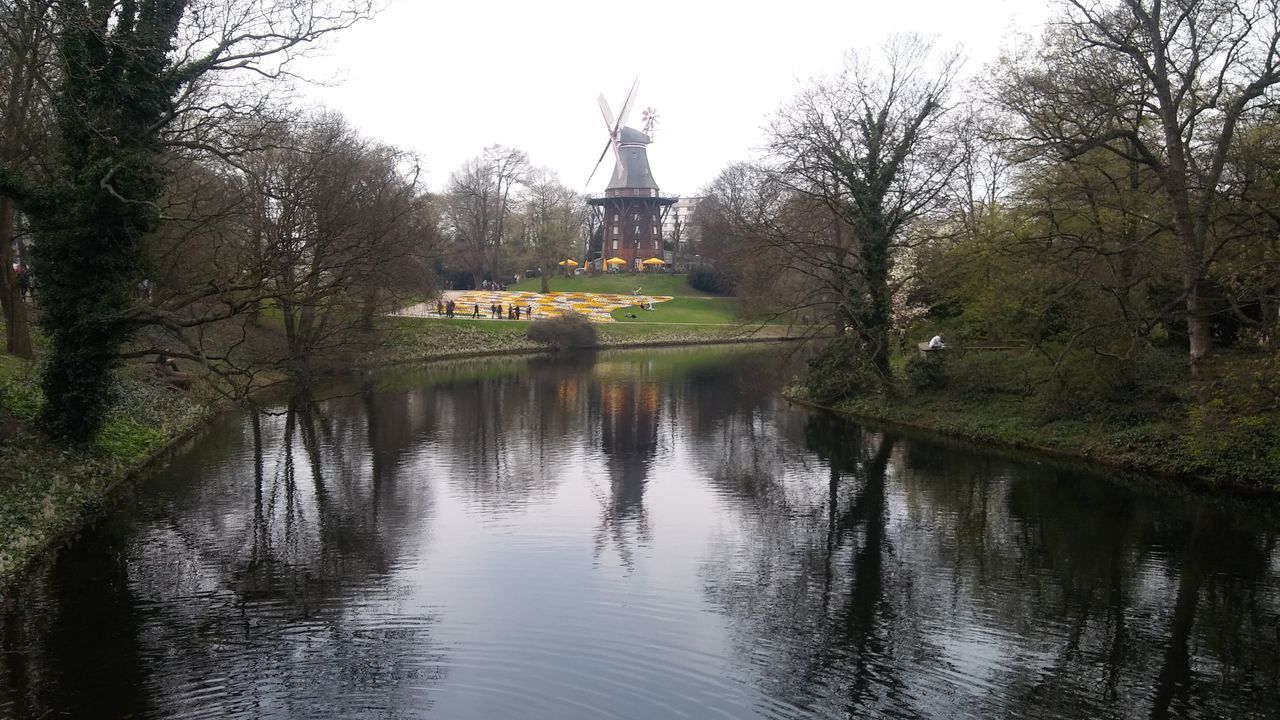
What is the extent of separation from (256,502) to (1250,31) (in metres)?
19.2

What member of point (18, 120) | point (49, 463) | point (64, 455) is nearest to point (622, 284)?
point (18, 120)

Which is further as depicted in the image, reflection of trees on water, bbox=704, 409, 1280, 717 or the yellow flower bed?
the yellow flower bed

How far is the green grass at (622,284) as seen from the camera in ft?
241

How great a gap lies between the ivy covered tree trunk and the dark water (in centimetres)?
239

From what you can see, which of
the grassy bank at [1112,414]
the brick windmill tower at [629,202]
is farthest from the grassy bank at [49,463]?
the brick windmill tower at [629,202]

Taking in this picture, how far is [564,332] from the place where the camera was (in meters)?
51.0

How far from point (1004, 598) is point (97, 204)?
46.4 feet

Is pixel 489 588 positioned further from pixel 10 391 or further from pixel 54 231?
pixel 10 391

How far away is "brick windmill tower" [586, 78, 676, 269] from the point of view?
76.9m

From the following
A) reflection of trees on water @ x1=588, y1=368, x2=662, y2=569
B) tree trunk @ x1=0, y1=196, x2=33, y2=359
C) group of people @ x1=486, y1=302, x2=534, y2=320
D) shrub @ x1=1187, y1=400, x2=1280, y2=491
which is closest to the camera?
reflection of trees on water @ x1=588, y1=368, x2=662, y2=569

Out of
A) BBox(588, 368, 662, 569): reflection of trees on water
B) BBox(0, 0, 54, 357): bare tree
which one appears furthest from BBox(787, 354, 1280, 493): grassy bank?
BBox(0, 0, 54, 357): bare tree

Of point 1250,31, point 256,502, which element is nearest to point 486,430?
point 256,502

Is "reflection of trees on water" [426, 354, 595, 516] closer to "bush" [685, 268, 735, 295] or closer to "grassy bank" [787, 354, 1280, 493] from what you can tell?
"grassy bank" [787, 354, 1280, 493]

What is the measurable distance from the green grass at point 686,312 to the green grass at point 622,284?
4435mm
